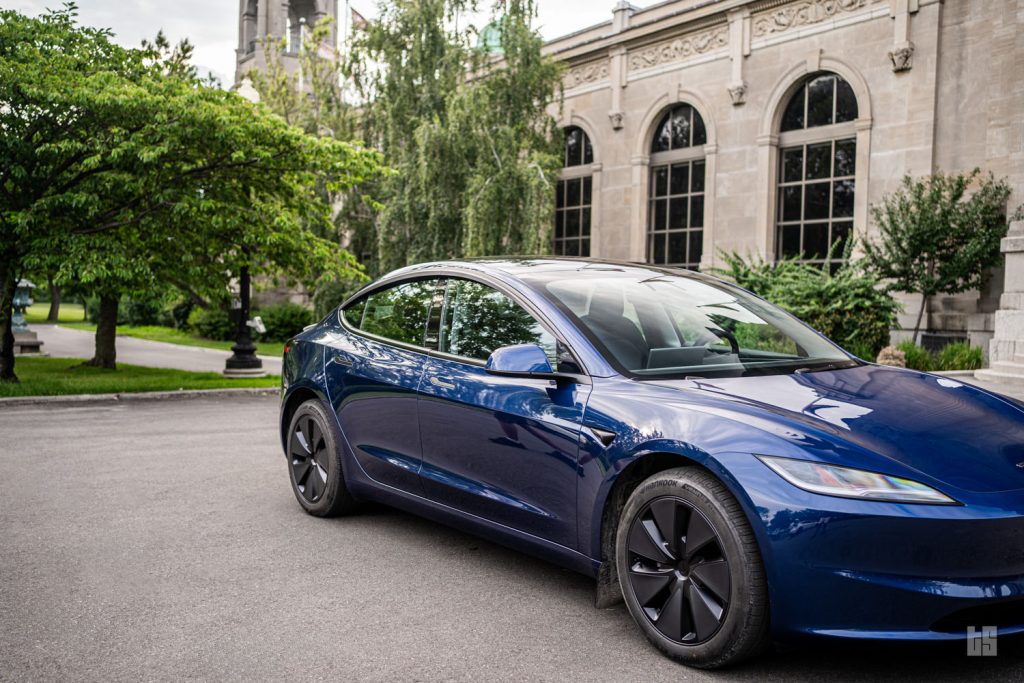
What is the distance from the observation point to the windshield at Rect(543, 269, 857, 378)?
4.13 meters

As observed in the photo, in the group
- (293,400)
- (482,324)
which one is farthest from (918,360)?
(482,324)

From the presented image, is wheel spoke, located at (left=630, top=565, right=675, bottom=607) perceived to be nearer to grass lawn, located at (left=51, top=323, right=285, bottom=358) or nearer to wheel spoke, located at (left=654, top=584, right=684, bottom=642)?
wheel spoke, located at (left=654, top=584, right=684, bottom=642)

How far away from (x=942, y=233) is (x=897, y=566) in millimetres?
17444

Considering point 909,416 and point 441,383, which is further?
point 441,383

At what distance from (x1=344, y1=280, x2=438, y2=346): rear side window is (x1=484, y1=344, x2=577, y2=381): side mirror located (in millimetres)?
1160

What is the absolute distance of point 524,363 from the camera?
395 cm

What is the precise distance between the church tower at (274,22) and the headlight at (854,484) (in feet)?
149

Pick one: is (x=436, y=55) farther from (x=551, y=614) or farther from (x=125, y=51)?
(x=551, y=614)

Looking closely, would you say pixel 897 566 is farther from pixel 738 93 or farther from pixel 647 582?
pixel 738 93

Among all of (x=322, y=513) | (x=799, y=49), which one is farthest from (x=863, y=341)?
(x=322, y=513)

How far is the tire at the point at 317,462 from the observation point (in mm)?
5652

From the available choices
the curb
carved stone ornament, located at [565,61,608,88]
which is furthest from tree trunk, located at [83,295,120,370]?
carved stone ornament, located at [565,61,608,88]

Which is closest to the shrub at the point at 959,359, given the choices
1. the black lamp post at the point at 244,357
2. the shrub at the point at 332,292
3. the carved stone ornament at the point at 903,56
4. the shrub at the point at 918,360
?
the shrub at the point at 918,360

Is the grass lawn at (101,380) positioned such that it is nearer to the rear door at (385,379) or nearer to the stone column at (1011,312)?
the rear door at (385,379)
